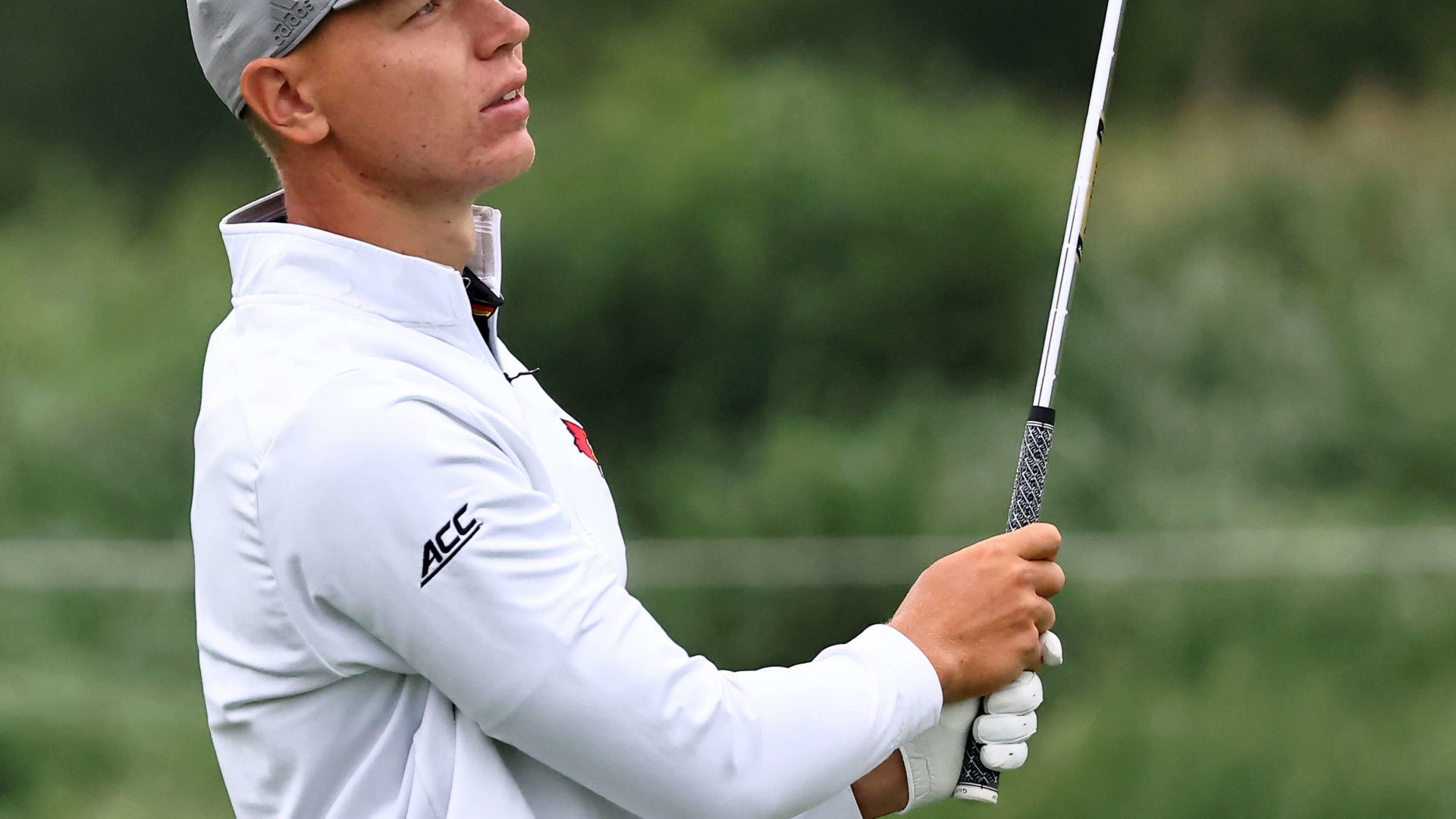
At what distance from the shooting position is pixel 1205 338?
22.3 ft

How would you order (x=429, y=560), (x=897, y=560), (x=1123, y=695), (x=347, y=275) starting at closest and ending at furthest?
(x=429, y=560)
(x=347, y=275)
(x=1123, y=695)
(x=897, y=560)

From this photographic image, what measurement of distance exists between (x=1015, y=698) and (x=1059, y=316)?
0.38m

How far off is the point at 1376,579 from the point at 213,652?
18.9 ft

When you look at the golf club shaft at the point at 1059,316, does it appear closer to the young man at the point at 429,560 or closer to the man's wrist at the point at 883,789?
the man's wrist at the point at 883,789

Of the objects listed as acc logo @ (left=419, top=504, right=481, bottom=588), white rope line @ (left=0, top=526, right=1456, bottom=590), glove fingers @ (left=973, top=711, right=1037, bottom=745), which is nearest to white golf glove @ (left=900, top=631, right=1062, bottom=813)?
glove fingers @ (left=973, top=711, right=1037, bottom=745)

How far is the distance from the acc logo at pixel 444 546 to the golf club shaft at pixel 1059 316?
56cm

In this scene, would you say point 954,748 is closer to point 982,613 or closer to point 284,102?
point 982,613

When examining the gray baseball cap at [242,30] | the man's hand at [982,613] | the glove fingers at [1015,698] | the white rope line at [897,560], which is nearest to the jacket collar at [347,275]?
the gray baseball cap at [242,30]

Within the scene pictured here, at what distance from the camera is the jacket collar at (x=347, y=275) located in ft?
4.09

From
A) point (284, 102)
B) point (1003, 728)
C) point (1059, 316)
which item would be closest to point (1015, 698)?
point (1003, 728)

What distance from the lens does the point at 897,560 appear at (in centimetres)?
627

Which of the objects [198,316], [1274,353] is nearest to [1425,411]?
[1274,353]

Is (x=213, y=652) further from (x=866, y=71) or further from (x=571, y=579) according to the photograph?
(x=866, y=71)

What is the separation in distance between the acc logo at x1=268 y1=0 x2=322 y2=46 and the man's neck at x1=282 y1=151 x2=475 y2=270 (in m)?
0.10
